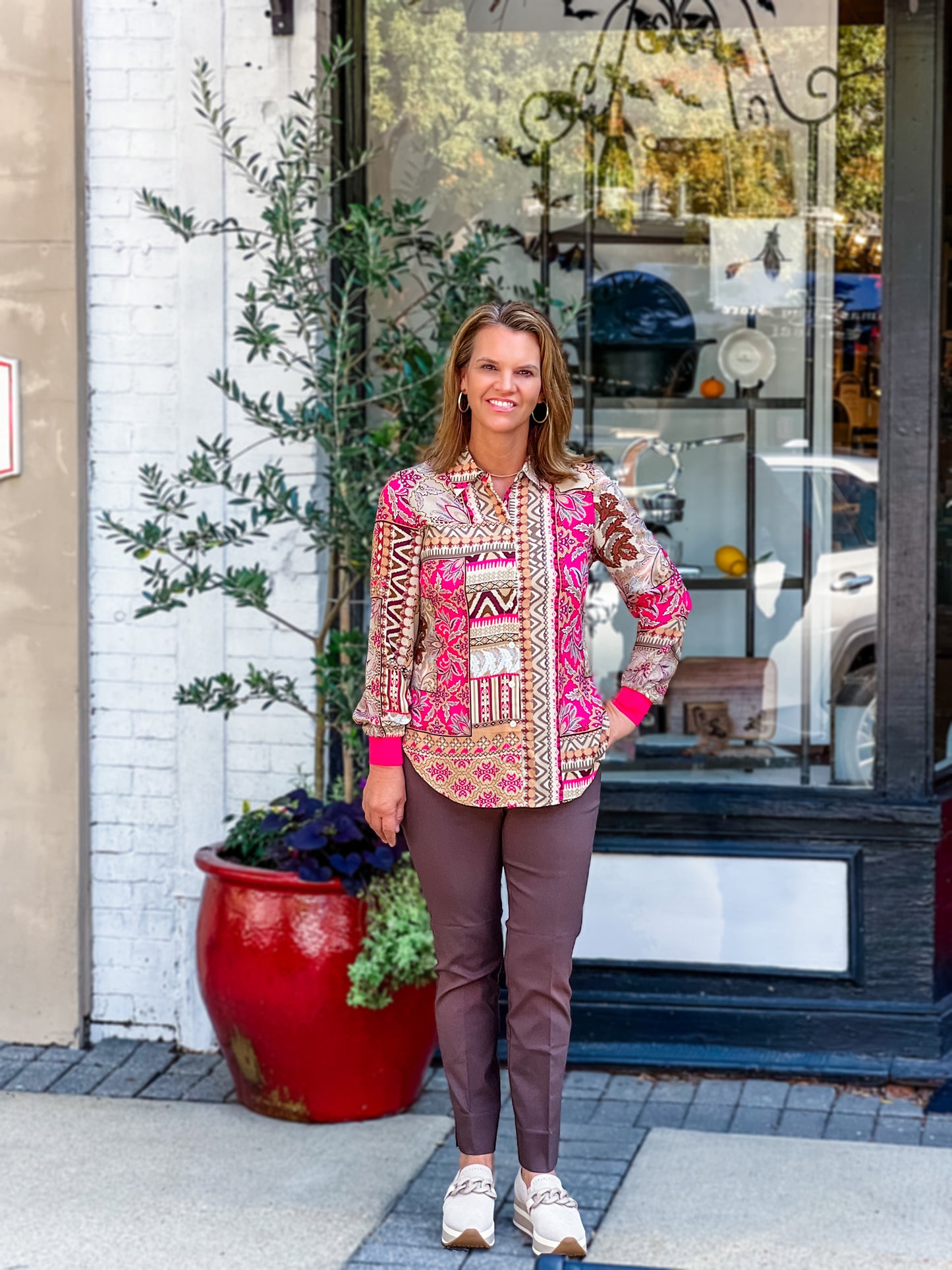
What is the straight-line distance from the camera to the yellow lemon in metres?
5.02

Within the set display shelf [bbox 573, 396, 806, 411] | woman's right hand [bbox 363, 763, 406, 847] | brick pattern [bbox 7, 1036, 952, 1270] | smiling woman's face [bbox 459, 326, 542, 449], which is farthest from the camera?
display shelf [bbox 573, 396, 806, 411]

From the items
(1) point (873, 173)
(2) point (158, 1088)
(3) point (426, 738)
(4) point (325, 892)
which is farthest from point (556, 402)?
(2) point (158, 1088)

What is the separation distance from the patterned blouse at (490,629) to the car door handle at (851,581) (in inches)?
57.0

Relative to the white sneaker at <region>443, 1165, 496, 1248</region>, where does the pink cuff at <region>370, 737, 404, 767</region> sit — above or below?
above

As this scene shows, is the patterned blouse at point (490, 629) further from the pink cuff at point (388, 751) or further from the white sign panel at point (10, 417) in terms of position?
the white sign panel at point (10, 417)

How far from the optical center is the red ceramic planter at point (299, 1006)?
4.18 meters

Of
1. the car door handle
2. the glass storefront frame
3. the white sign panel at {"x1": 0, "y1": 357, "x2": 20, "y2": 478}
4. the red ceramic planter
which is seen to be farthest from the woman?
the white sign panel at {"x1": 0, "y1": 357, "x2": 20, "y2": 478}

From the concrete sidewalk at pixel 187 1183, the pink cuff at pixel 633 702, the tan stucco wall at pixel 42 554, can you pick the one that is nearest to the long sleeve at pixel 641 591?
the pink cuff at pixel 633 702

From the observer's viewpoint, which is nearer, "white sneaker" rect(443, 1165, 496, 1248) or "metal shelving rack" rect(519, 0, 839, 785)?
"white sneaker" rect(443, 1165, 496, 1248)

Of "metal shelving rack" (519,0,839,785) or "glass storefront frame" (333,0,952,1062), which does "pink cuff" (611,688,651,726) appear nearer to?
"glass storefront frame" (333,0,952,1062)

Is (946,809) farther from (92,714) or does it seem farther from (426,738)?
(92,714)

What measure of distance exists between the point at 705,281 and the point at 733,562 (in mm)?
830

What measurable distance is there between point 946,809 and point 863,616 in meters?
0.59

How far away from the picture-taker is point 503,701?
340 centimetres
